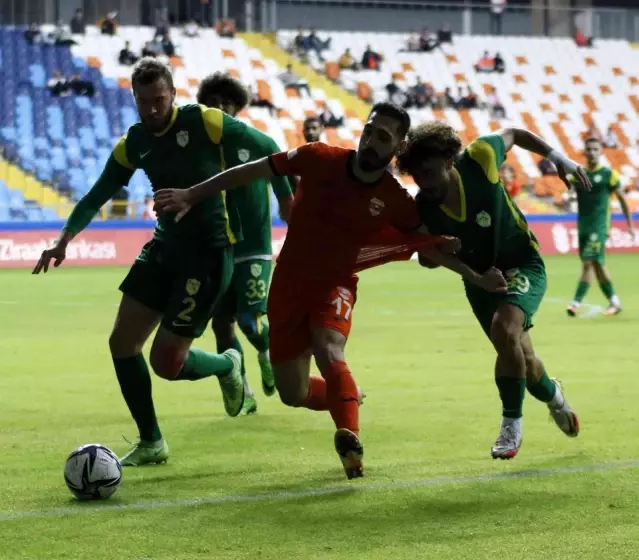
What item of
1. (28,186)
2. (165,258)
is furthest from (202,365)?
(28,186)

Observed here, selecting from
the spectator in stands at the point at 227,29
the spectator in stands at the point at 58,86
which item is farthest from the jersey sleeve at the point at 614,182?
the spectator in stands at the point at 227,29

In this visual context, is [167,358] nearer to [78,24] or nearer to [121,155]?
[121,155]

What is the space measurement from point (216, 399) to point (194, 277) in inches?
111

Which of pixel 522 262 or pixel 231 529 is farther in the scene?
pixel 522 262

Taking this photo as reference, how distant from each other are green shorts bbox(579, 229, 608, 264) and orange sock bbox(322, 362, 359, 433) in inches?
425

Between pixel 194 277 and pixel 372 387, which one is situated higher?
pixel 194 277

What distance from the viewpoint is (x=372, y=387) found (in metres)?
10.0

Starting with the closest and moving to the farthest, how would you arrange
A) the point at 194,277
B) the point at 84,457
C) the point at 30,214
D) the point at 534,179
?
1. the point at 84,457
2. the point at 194,277
3. the point at 30,214
4. the point at 534,179

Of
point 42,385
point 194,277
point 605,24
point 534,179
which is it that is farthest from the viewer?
point 605,24

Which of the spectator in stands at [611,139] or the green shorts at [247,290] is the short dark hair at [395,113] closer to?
the green shorts at [247,290]

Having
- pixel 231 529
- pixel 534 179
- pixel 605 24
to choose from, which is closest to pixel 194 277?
pixel 231 529

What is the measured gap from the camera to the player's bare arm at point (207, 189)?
606 centimetres

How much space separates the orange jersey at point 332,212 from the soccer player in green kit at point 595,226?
397 inches

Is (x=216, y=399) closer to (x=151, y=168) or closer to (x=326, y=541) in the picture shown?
(x=151, y=168)
